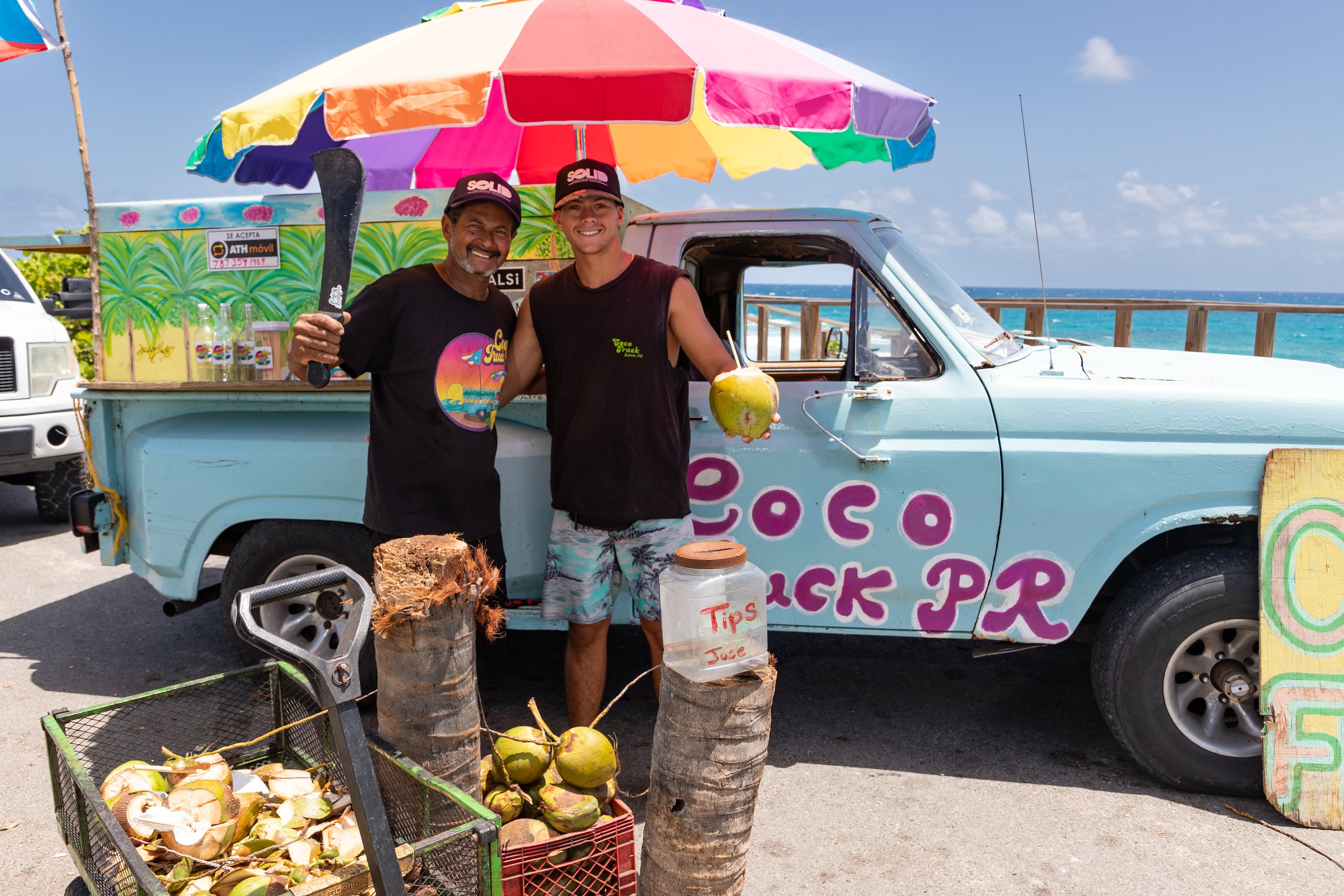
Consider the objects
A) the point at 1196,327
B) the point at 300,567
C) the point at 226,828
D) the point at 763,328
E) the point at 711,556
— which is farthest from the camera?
the point at 763,328

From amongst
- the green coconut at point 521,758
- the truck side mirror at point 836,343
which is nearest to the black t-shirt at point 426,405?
the green coconut at point 521,758

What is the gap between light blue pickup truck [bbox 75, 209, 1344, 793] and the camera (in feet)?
11.4

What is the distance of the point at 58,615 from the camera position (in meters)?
5.54

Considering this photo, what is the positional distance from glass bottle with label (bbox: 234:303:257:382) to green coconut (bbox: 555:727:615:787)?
7.80 feet

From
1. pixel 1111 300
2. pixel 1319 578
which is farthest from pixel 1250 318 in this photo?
pixel 1319 578

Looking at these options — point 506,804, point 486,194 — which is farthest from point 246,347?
point 506,804

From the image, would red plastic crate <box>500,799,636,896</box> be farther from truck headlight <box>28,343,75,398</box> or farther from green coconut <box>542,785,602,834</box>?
truck headlight <box>28,343,75,398</box>

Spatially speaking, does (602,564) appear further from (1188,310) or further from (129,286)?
(1188,310)

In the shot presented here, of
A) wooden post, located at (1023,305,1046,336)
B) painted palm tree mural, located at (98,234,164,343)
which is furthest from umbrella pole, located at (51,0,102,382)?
wooden post, located at (1023,305,1046,336)

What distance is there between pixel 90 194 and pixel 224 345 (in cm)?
94

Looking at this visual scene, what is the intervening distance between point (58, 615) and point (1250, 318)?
2690 inches

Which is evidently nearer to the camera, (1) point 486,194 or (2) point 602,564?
(1) point 486,194

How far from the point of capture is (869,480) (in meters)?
3.67

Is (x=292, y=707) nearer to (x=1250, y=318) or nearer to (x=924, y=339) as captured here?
(x=924, y=339)
